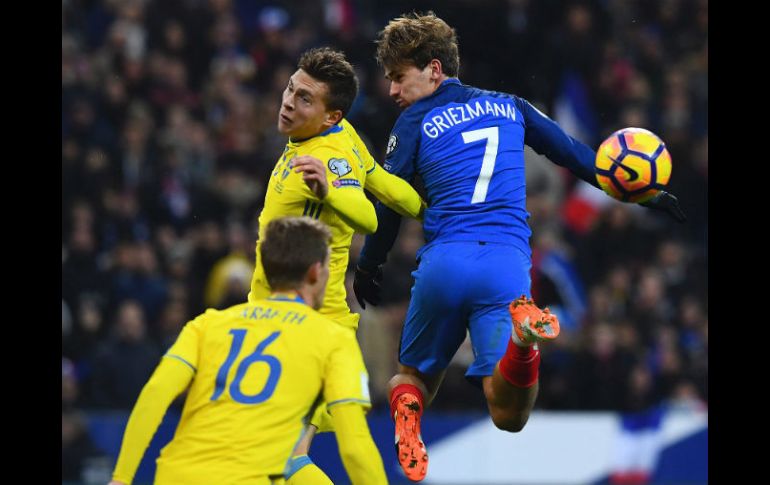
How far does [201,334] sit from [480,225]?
7.17 ft

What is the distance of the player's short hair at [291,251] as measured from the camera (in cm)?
564

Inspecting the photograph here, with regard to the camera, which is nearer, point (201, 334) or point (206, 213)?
point (201, 334)

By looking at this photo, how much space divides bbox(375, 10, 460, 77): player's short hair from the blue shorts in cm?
106

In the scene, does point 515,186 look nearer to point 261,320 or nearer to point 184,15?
point 261,320

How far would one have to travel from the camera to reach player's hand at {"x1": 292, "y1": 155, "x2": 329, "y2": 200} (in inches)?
256

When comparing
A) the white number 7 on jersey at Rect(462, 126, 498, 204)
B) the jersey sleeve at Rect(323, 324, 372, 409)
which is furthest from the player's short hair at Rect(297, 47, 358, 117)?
the jersey sleeve at Rect(323, 324, 372, 409)

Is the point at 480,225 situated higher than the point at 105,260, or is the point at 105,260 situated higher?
the point at 480,225

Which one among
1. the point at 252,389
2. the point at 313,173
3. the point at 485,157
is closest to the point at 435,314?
the point at 485,157

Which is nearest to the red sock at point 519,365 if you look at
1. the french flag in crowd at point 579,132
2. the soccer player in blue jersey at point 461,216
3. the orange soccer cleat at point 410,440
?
the soccer player in blue jersey at point 461,216

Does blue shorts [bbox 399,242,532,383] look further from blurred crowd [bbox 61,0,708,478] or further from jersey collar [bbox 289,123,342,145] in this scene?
blurred crowd [bbox 61,0,708,478]

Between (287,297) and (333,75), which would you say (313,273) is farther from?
(333,75)

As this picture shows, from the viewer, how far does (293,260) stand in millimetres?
5641

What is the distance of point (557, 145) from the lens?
296 inches
